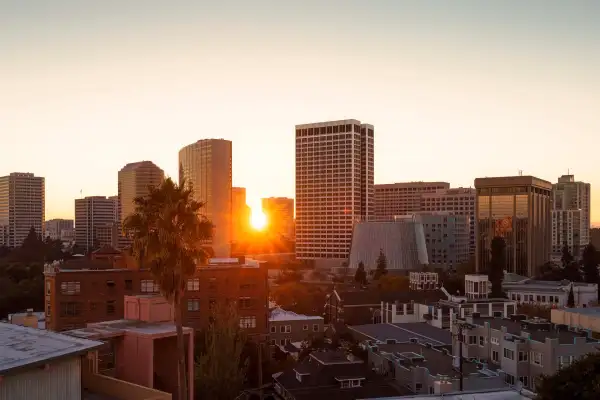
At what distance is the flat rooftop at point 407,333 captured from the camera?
58.4 metres

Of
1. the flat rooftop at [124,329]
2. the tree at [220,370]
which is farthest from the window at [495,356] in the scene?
the flat rooftop at [124,329]

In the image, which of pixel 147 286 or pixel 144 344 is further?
pixel 147 286

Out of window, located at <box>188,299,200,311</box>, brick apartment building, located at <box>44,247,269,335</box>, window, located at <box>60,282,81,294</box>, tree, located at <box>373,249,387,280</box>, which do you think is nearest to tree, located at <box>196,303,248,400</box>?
brick apartment building, located at <box>44,247,269,335</box>

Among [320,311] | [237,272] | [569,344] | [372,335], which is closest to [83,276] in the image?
[237,272]

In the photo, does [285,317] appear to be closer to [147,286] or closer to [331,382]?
[147,286]

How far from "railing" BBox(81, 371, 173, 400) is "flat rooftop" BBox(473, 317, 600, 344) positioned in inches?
1469

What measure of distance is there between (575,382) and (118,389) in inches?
642

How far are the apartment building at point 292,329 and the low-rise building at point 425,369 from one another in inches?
667

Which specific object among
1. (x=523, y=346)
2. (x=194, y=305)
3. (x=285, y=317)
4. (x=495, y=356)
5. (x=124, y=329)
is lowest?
(x=285, y=317)

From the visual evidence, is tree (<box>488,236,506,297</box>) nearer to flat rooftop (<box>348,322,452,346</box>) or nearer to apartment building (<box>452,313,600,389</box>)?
flat rooftop (<box>348,322,452,346</box>)

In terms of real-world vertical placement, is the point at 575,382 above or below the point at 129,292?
above

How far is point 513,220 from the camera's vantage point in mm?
150875

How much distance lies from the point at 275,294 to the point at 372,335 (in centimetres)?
4886

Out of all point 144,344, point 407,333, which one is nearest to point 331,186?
point 407,333
